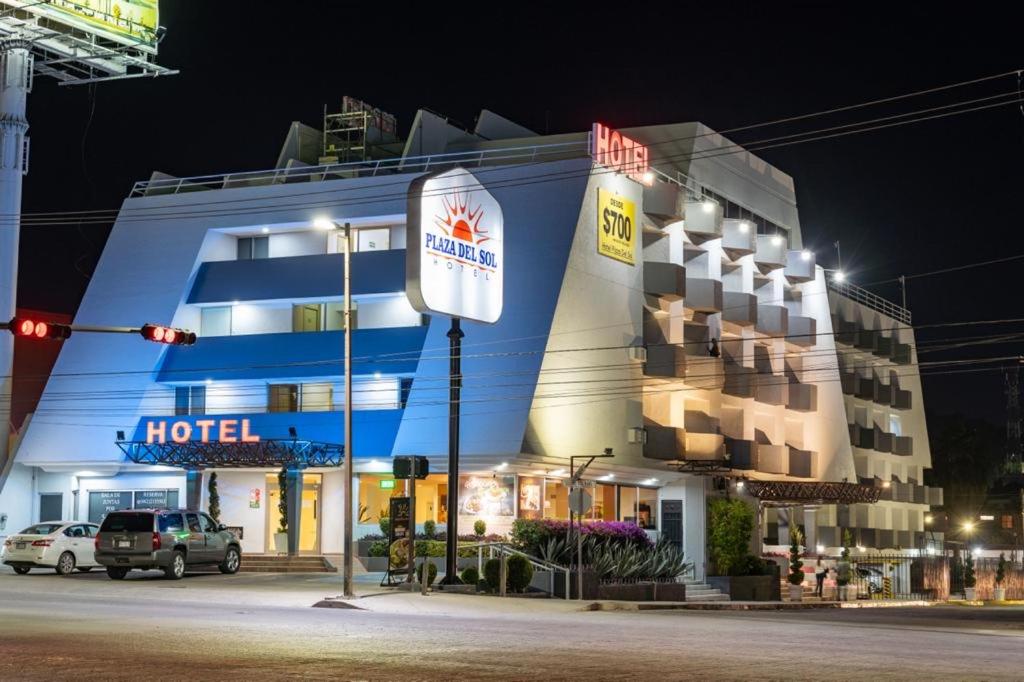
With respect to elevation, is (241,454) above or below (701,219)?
below

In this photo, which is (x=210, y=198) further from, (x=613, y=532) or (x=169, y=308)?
(x=613, y=532)

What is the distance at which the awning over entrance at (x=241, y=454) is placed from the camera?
4638 cm

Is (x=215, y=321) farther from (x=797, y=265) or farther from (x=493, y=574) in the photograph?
(x=797, y=265)

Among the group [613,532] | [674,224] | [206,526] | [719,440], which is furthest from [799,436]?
[206,526]

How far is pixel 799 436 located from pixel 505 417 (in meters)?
24.5

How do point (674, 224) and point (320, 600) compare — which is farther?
point (674, 224)

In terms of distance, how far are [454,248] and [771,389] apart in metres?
26.5

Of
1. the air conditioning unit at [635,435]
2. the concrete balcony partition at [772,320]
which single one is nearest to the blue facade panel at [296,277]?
the air conditioning unit at [635,435]

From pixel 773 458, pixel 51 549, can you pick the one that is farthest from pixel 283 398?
pixel 773 458

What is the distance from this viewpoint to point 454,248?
3875 cm

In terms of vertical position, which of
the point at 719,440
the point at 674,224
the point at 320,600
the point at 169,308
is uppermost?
the point at 674,224

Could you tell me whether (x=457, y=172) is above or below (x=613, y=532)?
above

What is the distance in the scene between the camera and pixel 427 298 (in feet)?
122

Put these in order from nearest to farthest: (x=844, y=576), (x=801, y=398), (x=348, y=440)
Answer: (x=348, y=440) → (x=844, y=576) → (x=801, y=398)
